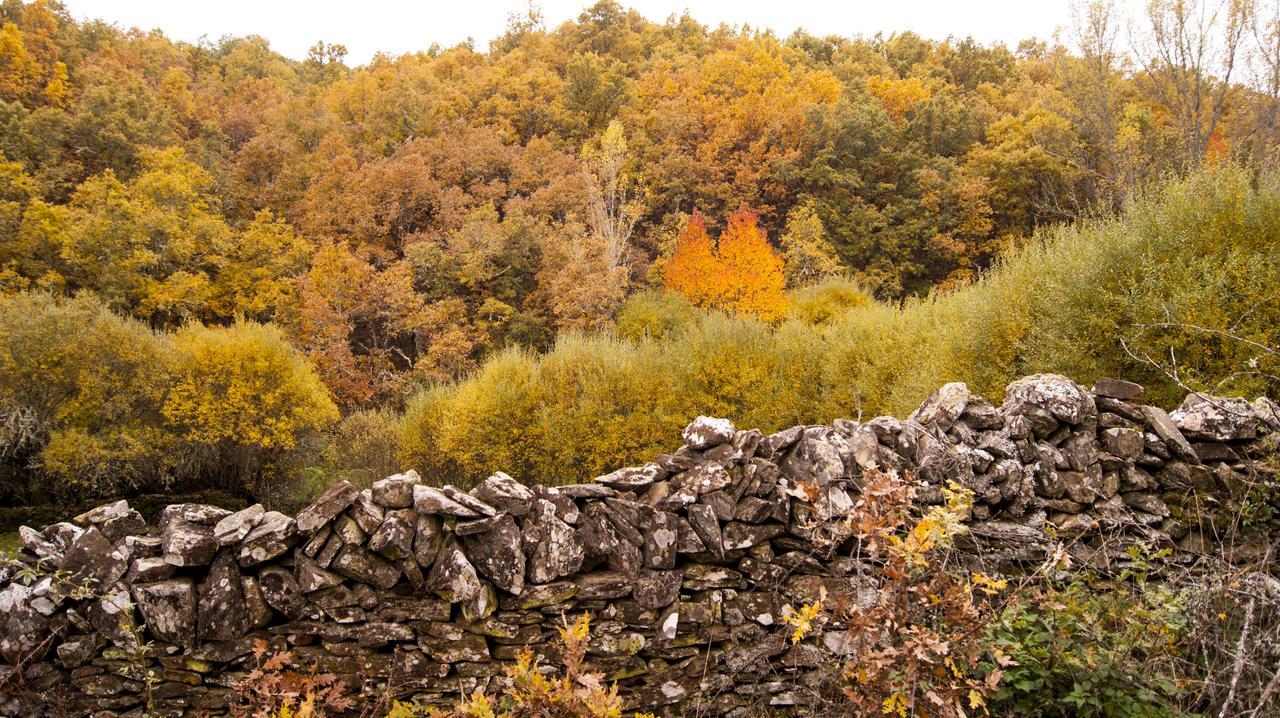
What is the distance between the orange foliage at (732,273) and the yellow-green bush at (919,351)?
131 inches

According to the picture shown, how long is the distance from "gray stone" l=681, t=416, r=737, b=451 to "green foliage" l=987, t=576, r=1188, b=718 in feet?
7.21

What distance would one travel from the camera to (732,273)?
1095 inches

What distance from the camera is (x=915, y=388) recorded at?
11.7 meters

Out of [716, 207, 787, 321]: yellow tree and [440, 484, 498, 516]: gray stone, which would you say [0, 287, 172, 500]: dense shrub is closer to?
[440, 484, 498, 516]: gray stone

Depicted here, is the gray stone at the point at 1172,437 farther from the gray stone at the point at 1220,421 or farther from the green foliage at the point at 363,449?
the green foliage at the point at 363,449

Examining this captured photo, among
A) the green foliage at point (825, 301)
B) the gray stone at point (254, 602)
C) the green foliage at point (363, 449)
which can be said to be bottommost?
the green foliage at point (363, 449)

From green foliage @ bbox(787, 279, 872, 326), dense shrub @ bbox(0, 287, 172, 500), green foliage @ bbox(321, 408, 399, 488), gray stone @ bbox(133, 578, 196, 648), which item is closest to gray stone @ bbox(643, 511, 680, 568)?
gray stone @ bbox(133, 578, 196, 648)

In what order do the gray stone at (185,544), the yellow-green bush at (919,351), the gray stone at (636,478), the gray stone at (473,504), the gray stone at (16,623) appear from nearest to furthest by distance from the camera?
the gray stone at (16,623)
the gray stone at (185,544)
the gray stone at (473,504)
the gray stone at (636,478)
the yellow-green bush at (919,351)

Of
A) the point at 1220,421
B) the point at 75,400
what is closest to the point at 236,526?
the point at 1220,421

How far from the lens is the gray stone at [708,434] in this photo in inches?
203

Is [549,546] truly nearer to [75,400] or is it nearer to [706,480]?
[706,480]

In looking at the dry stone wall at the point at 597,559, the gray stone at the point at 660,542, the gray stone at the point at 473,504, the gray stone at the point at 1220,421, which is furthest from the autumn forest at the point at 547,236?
the gray stone at the point at 473,504

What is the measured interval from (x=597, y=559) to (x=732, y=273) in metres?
23.9

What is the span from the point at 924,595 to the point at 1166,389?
7248 mm
